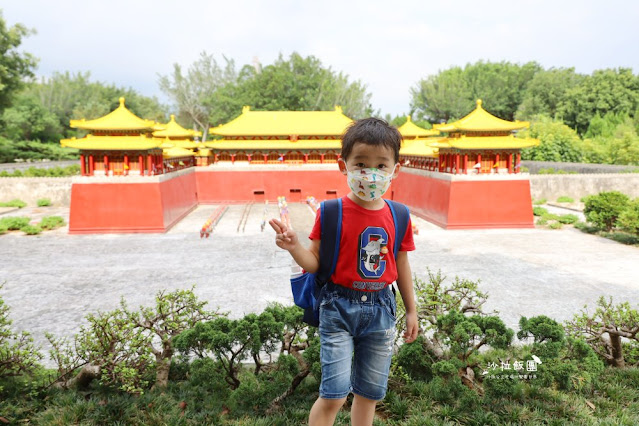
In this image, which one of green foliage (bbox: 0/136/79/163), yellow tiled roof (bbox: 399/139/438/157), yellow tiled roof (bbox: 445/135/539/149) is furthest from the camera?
green foliage (bbox: 0/136/79/163)

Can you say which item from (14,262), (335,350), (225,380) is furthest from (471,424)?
(14,262)

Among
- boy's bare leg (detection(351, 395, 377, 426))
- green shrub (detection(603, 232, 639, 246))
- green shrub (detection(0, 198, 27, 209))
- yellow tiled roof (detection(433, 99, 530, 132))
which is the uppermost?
yellow tiled roof (detection(433, 99, 530, 132))

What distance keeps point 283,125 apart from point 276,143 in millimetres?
1392

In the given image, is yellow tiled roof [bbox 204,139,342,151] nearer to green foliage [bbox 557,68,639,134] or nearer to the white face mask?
the white face mask

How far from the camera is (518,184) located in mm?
18422

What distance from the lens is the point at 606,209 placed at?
16.5 metres

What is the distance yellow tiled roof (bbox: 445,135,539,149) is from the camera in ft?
58.4

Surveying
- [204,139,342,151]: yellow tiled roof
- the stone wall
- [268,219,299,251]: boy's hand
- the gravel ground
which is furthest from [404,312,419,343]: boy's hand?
the stone wall

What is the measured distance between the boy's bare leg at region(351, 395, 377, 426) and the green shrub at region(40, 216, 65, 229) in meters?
18.7

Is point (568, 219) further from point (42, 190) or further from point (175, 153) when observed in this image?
point (42, 190)

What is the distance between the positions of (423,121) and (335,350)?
51.4 m

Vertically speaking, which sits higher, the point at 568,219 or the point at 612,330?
the point at 612,330

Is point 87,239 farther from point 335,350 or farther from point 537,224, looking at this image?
point 537,224

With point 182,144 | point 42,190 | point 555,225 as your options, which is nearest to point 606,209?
point 555,225
